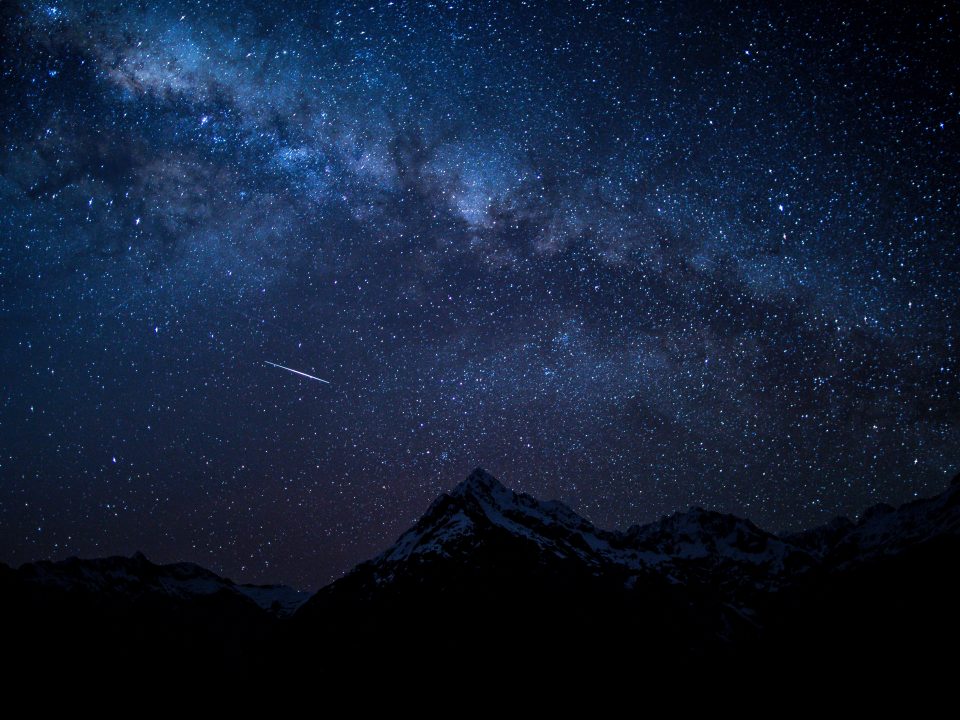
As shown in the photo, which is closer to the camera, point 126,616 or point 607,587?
point 126,616

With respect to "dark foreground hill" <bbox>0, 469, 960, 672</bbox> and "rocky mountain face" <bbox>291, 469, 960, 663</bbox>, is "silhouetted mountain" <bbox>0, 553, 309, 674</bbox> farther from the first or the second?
"rocky mountain face" <bbox>291, 469, 960, 663</bbox>

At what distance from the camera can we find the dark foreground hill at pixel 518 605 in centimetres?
10481

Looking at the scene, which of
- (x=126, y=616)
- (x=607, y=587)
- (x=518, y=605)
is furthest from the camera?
(x=607, y=587)

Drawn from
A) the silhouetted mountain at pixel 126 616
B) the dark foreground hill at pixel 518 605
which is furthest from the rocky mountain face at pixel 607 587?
the silhouetted mountain at pixel 126 616

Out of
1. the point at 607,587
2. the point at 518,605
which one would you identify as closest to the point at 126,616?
the point at 518,605

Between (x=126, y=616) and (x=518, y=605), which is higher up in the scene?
(x=126, y=616)

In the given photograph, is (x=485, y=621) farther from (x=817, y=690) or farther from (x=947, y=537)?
(x=947, y=537)

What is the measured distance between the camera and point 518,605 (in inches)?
4621

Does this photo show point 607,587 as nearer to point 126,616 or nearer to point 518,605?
point 518,605

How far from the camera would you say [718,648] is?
12319cm

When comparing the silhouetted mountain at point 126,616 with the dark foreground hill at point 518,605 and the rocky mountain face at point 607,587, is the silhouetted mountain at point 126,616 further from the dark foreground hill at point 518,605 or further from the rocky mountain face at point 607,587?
the rocky mountain face at point 607,587

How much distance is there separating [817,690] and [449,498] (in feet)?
297

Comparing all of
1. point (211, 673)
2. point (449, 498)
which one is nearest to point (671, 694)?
point (449, 498)

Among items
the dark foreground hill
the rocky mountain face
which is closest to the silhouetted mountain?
the dark foreground hill
